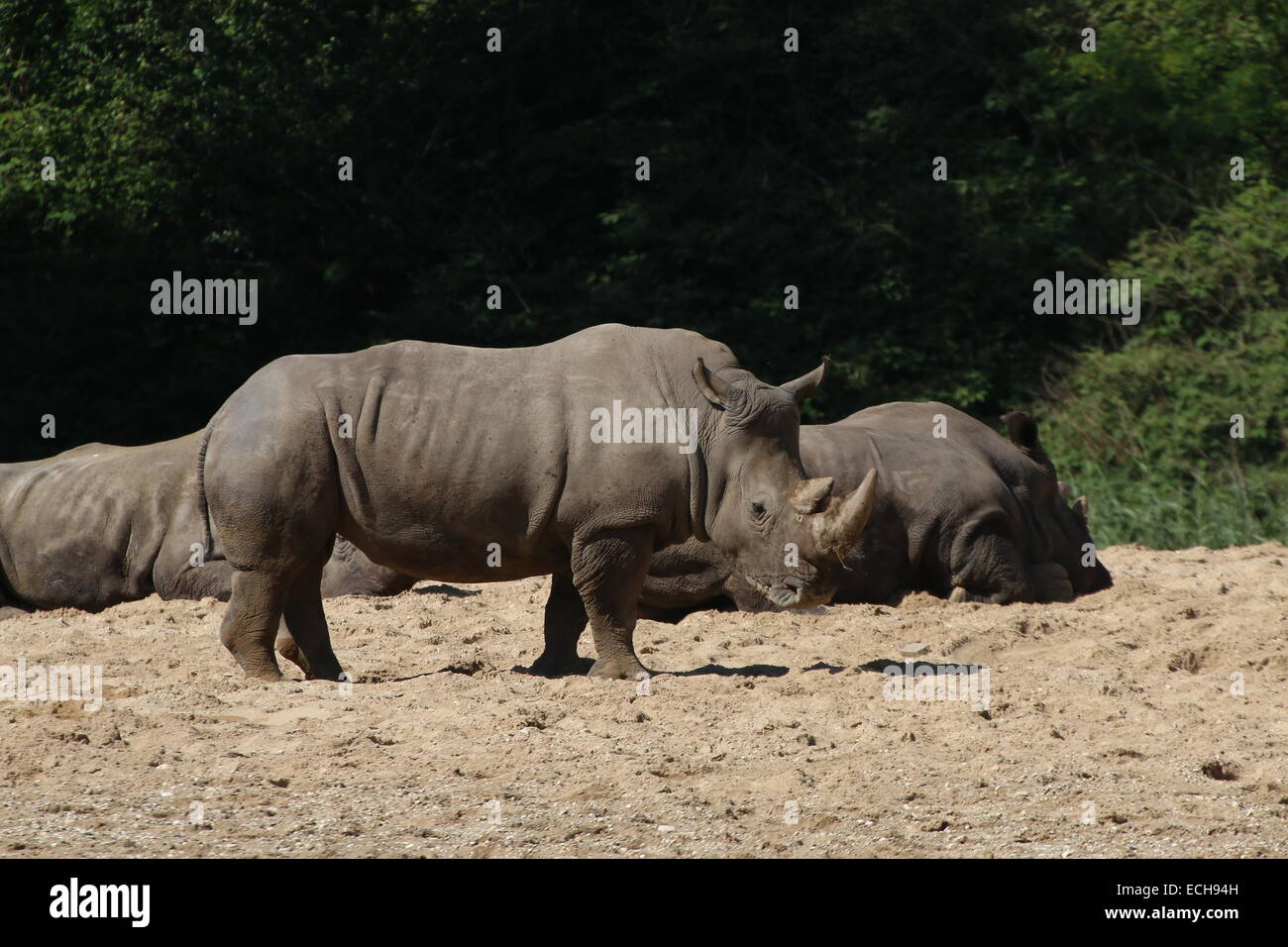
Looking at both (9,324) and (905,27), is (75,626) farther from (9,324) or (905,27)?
(905,27)

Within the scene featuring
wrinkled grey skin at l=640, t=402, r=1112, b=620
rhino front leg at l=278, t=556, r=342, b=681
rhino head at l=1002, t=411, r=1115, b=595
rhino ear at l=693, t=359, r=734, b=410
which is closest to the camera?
rhino ear at l=693, t=359, r=734, b=410

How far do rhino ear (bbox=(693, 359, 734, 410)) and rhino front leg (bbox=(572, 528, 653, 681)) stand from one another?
2.01 ft

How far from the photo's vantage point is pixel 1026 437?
10.0 meters

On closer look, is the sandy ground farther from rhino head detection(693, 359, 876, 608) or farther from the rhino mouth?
rhino head detection(693, 359, 876, 608)

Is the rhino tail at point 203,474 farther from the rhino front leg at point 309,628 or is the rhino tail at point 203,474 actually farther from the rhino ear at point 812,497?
the rhino ear at point 812,497

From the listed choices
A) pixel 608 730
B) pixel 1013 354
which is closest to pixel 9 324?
pixel 1013 354

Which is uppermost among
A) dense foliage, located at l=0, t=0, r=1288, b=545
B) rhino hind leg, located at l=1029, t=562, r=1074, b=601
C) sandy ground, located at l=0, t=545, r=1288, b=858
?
dense foliage, located at l=0, t=0, r=1288, b=545

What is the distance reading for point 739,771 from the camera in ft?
17.7

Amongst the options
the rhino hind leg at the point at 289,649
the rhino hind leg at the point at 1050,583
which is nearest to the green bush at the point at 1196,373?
the rhino hind leg at the point at 1050,583

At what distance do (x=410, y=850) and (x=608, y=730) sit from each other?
140 centimetres

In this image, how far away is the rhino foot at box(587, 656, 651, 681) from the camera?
22.7 ft

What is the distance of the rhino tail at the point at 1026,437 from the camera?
9930 millimetres

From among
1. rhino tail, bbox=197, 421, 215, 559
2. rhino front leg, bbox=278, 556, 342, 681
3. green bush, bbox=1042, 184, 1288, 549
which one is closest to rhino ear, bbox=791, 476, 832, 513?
rhino front leg, bbox=278, 556, 342, 681

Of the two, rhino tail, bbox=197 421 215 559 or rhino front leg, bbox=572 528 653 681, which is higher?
rhino tail, bbox=197 421 215 559
